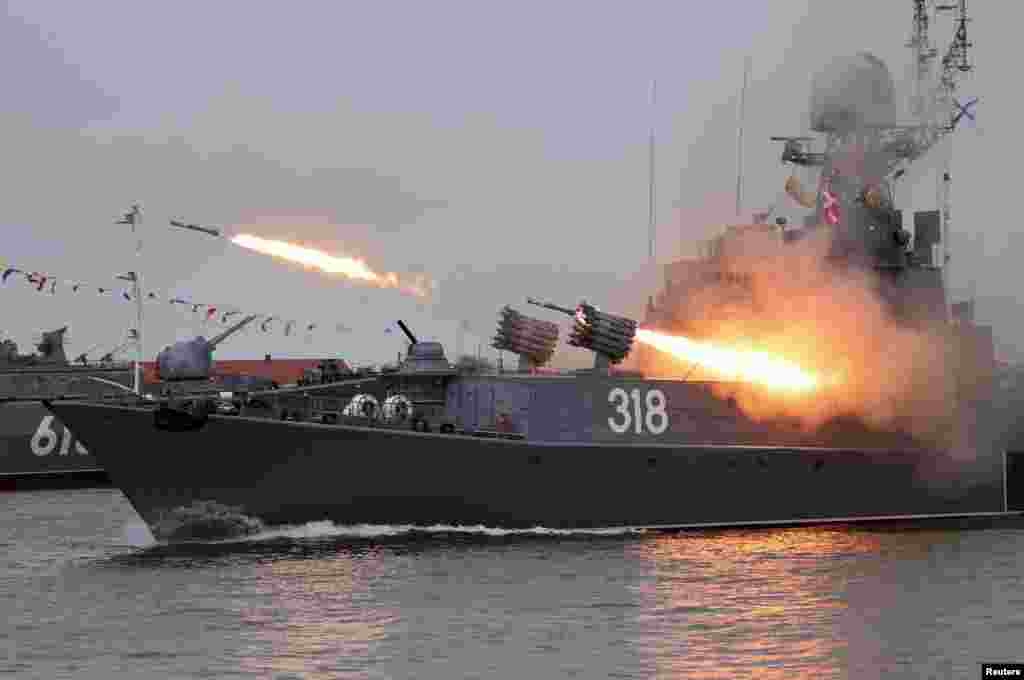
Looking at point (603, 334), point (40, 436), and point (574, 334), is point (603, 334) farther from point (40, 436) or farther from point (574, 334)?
point (40, 436)

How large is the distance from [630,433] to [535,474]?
2.59m

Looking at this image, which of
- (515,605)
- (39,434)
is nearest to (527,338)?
(515,605)

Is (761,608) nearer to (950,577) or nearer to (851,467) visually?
(950,577)

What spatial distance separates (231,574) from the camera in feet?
104

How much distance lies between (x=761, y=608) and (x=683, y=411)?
1084cm


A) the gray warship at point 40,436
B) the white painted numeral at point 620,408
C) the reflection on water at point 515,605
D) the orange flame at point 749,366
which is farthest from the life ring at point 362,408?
the gray warship at point 40,436

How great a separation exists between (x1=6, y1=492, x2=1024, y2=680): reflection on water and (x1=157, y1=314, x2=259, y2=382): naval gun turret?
14.0 ft

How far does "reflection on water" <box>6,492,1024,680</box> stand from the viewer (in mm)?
24281

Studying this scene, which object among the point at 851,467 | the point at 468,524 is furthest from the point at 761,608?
the point at 851,467

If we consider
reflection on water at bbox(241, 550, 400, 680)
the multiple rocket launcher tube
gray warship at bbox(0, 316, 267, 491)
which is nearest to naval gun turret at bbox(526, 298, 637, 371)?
the multiple rocket launcher tube

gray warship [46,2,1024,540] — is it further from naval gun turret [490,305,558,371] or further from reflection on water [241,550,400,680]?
reflection on water [241,550,400,680]

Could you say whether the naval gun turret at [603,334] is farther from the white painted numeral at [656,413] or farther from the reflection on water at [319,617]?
the reflection on water at [319,617]

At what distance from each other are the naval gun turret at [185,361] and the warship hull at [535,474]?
507cm

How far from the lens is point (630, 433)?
125ft
